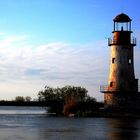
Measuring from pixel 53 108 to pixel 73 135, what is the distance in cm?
4505

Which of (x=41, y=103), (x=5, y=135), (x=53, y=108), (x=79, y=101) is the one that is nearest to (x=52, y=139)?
(x=5, y=135)

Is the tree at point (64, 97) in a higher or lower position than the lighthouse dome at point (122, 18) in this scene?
lower

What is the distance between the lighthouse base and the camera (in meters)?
70.6

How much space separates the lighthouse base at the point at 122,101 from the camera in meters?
70.6

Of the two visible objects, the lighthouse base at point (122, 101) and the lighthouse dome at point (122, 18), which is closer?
the lighthouse dome at point (122, 18)

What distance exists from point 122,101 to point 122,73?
12.0ft

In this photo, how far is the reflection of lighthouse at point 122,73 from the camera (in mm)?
70250

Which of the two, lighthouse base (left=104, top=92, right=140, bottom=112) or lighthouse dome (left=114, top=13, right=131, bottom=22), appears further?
lighthouse base (left=104, top=92, right=140, bottom=112)

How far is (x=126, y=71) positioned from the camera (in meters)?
70.4

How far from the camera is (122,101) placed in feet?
232

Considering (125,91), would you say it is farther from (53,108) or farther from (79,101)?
(53,108)

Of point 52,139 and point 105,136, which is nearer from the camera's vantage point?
point 52,139

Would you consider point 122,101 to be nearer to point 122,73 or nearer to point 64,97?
point 122,73

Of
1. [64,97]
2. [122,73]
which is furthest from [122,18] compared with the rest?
[64,97]
